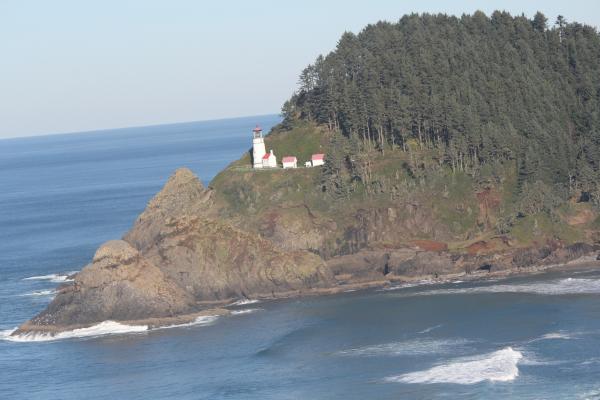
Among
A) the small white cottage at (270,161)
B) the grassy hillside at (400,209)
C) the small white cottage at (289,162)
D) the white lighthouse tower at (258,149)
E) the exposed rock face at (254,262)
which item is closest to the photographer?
the exposed rock face at (254,262)

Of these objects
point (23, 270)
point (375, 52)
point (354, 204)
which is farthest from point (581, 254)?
point (23, 270)

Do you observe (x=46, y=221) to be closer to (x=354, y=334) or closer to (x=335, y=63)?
(x=335, y=63)

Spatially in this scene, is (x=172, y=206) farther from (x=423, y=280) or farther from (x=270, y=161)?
(x=423, y=280)

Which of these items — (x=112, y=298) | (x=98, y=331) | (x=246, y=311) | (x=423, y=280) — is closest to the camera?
(x=98, y=331)

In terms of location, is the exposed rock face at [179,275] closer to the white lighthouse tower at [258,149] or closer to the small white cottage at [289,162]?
the small white cottage at [289,162]

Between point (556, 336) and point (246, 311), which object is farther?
point (246, 311)

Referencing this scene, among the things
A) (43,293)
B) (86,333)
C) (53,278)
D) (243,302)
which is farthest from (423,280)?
(53,278)

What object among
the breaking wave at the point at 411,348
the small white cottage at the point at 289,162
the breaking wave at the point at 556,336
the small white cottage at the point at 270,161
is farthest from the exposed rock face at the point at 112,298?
the breaking wave at the point at 556,336
